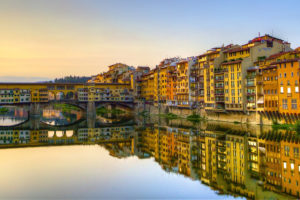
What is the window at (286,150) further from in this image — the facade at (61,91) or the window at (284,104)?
the facade at (61,91)

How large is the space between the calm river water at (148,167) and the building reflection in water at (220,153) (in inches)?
2.0

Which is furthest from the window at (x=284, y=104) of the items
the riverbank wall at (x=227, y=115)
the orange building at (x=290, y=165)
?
the orange building at (x=290, y=165)

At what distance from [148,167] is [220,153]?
8.00m

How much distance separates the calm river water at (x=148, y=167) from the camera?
21.2 metres

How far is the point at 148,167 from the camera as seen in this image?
95.3 feet

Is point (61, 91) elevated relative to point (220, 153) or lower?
elevated

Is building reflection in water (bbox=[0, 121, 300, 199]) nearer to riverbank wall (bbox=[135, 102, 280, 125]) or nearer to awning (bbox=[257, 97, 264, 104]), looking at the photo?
riverbank wall (bbox=[135, 102, 280, 125])

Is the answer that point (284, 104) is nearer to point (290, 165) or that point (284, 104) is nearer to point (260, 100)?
point (260, 100)

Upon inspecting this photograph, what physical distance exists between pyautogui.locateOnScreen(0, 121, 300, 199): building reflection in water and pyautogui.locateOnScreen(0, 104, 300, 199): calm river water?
0.17 feet

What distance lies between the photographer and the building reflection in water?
21.8 meters

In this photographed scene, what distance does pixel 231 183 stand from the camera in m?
22.4

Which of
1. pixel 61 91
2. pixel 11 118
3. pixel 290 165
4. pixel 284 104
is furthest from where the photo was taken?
pixel 61 91

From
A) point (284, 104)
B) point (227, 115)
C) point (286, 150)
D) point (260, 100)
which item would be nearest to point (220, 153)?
point (286, 150)

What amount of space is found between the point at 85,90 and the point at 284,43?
58720mm
